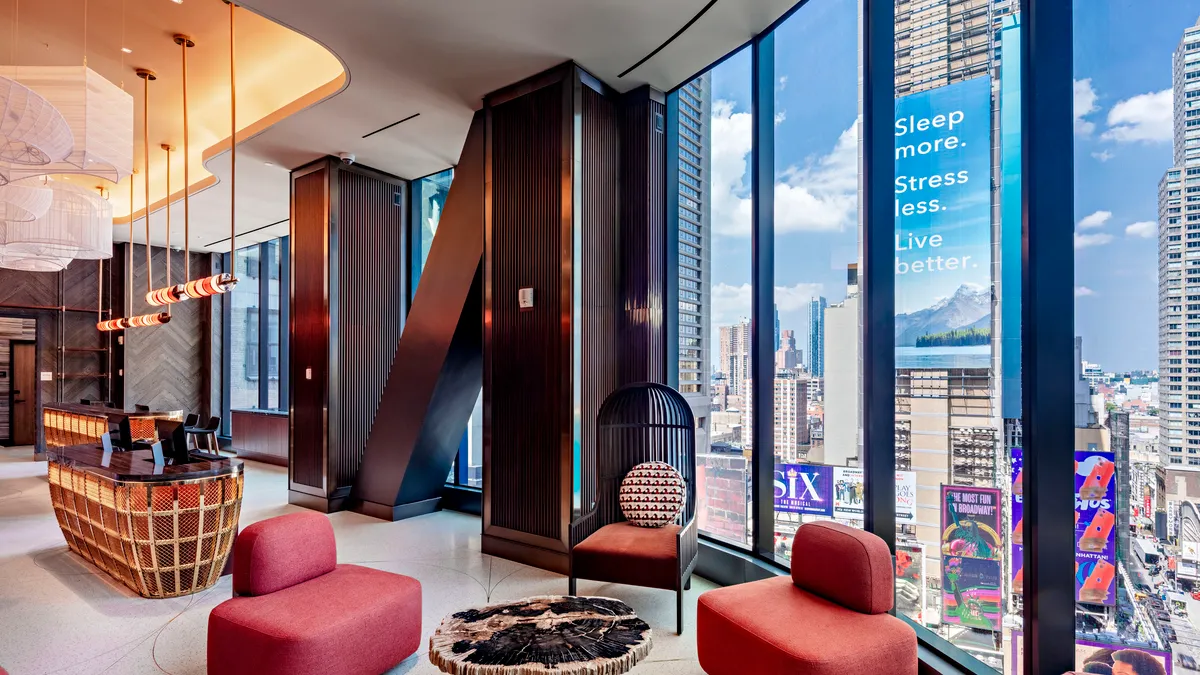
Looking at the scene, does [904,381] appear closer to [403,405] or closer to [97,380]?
[403,405]

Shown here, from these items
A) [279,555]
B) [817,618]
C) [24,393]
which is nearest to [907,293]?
[817,618]

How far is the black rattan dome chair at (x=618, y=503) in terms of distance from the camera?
10.9ft

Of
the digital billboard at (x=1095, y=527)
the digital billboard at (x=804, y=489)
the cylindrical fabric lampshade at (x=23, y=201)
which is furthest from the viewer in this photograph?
the cylindrical fabric lampshade at (x=23, y=201)

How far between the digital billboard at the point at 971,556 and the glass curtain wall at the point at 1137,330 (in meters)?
0.43

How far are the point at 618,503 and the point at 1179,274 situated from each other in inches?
124

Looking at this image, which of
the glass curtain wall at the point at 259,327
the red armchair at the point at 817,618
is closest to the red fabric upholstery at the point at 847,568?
the red armchair at the point at 817,618

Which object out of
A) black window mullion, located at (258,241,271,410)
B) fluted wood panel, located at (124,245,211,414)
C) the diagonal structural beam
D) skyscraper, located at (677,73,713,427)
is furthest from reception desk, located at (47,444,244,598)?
fluted wood panel, located at (124,245,211,414)

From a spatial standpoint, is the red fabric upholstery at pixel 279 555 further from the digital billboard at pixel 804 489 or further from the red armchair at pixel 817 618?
the digital billboard at pixel 804 489

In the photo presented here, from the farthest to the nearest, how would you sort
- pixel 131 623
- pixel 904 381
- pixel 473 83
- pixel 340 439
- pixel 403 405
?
pixel 340 439 → pixel 403 405 → pixel 473 83 → pixel 131 623 → pixel 904 381

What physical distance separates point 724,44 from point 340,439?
521 centimetres

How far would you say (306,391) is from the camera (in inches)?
255

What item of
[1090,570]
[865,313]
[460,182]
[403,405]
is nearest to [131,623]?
[403,405]

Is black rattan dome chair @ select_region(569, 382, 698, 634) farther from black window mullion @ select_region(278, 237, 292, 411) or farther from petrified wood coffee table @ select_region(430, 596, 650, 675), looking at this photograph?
black window mullion @ select_region(278, 237, 292, 411)

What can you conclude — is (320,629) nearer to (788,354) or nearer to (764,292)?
(788,354)
